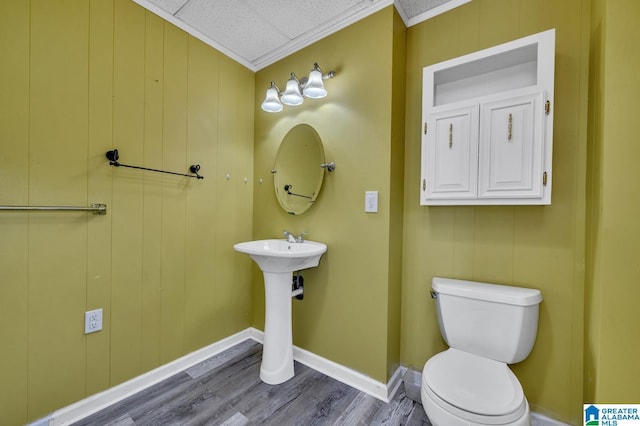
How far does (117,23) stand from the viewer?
147cm

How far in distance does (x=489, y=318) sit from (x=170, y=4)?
2489 mm

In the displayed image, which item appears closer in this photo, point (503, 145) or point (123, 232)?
point (503, 145)

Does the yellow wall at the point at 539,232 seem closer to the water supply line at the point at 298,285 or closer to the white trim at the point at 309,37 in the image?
the white trim at the point at 309,37

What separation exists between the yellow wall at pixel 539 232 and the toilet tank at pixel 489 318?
0.14 meters

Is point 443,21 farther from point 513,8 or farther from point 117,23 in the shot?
point 117,23

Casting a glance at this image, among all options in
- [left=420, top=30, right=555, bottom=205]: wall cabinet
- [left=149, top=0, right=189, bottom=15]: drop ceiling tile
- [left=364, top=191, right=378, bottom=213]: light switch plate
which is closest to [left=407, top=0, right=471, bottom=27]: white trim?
[left=420, top=30, right=555, bottom=205]: wall cabinet

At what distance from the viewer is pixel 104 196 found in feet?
4.75

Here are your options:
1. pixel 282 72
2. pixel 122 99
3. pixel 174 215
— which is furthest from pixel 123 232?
pixel 282 72

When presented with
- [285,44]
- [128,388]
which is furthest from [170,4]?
[128,388]

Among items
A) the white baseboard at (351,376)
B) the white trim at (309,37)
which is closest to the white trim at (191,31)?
the white trim at (309,37)

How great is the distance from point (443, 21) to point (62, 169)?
2239 mm

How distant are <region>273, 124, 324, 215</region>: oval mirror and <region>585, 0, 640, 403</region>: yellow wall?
1361 millimetres

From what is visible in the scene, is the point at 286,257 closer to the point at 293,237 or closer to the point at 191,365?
the point at 293,237

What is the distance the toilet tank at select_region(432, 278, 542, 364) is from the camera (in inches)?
47.7
